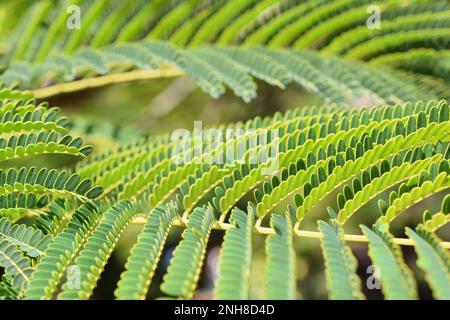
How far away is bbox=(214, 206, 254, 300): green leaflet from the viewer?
0.93 m

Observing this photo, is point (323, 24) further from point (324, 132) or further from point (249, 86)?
point (324, 132)

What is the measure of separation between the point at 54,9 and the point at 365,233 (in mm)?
1471

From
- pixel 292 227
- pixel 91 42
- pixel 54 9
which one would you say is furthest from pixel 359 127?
pixel 54 9

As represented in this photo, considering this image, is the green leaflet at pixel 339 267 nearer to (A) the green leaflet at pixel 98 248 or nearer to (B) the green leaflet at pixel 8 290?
(A) the green leaflet at pixel 98 248

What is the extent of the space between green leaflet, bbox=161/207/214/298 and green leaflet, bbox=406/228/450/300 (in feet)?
1.24

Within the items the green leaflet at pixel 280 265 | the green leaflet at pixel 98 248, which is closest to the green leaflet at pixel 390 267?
the green leaflet at pixel 280 265

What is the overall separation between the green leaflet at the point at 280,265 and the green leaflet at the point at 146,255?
22 centimetres

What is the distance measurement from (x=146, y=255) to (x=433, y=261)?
1.65 ft

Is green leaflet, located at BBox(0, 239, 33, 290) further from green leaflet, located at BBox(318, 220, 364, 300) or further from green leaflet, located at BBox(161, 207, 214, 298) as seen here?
green leaflet, located at BBox(318, 220, 364, 300)

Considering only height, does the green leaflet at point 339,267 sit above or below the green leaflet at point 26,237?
below

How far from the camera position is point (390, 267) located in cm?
94

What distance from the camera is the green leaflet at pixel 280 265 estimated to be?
0.92 m

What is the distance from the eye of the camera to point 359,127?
4.20ft

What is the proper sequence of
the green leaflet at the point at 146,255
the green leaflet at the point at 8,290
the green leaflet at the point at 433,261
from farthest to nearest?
the green leaflet at the point at 8,290, the green leaflet at the point at 146,255, the green leaflet at the point at 433,261
